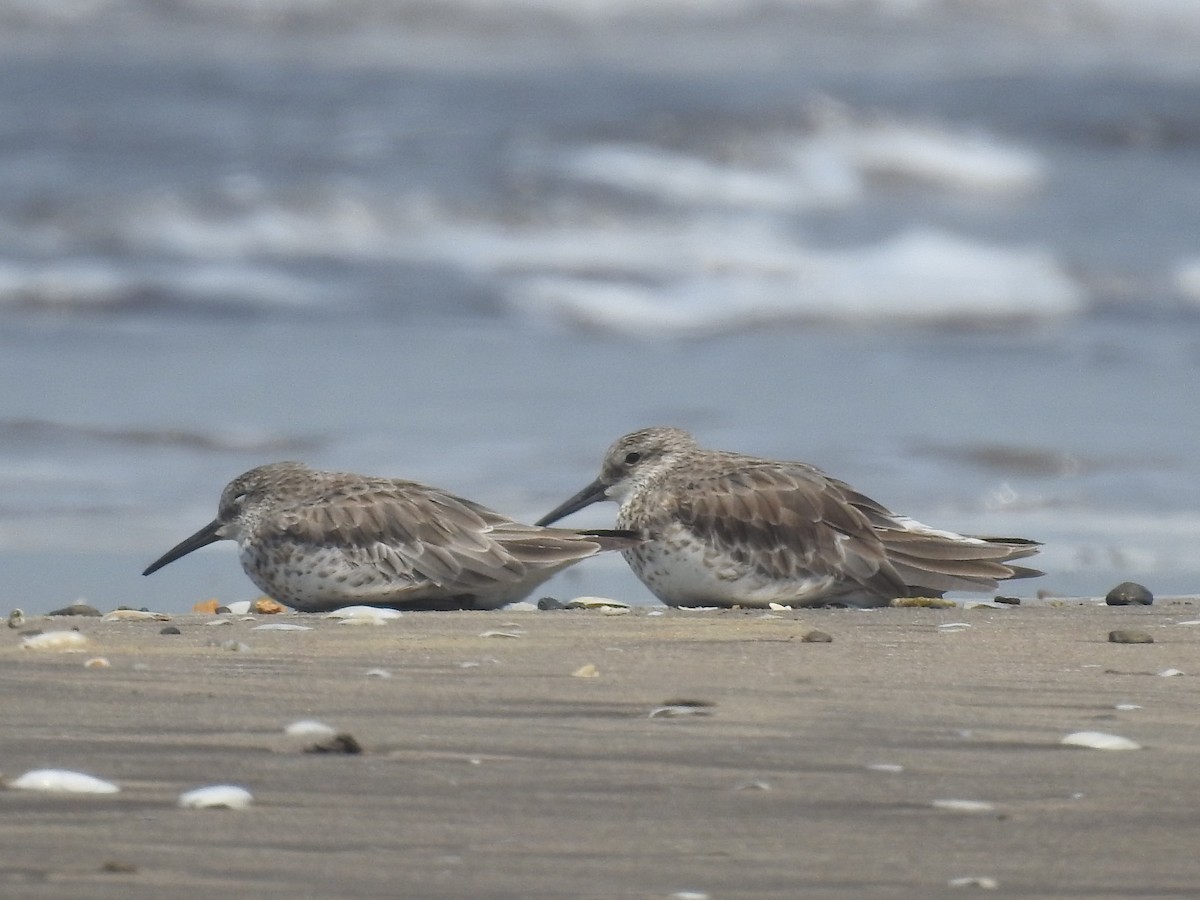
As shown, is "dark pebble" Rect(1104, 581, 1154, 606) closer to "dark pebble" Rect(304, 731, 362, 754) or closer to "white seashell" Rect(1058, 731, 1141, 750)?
"white seashell" Rect(1058, 731, 1141, 750)

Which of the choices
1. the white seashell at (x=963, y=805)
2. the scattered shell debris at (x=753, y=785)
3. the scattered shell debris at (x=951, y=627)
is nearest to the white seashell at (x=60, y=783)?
the scattered shell debris at (x=753, y=785)

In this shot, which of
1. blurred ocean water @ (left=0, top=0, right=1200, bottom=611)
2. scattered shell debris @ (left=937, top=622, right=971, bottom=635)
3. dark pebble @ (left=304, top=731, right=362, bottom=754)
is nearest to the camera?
dark pebble @ (left=304, top=731, right=362, bottom=754)

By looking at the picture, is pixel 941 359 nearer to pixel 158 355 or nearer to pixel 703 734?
pixel 158 355

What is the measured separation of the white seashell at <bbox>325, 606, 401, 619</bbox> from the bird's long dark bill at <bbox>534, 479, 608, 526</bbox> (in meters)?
1.14

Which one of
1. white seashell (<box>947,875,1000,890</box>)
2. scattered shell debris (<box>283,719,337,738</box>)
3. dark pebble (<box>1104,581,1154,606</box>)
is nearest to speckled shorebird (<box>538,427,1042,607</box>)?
dark pebble (<box>1104,581,1154,606</box>)

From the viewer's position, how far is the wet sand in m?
2.92

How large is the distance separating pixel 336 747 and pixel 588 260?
13.3 m

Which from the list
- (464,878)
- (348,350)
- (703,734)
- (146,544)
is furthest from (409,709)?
(348,350)

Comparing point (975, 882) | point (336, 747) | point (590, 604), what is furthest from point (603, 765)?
point (590, 604)

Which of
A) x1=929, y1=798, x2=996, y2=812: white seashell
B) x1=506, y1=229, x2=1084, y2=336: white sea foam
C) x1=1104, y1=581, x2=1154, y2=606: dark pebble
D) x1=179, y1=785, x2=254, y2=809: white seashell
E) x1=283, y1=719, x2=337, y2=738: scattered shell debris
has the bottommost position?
x1=929, y1=798, x2=996, y2=812: white seashell

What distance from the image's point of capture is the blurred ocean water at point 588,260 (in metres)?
9.70

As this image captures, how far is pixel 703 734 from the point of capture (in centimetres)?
389

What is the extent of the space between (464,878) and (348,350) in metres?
10.5

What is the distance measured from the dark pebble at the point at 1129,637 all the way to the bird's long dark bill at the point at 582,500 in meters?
2.07
